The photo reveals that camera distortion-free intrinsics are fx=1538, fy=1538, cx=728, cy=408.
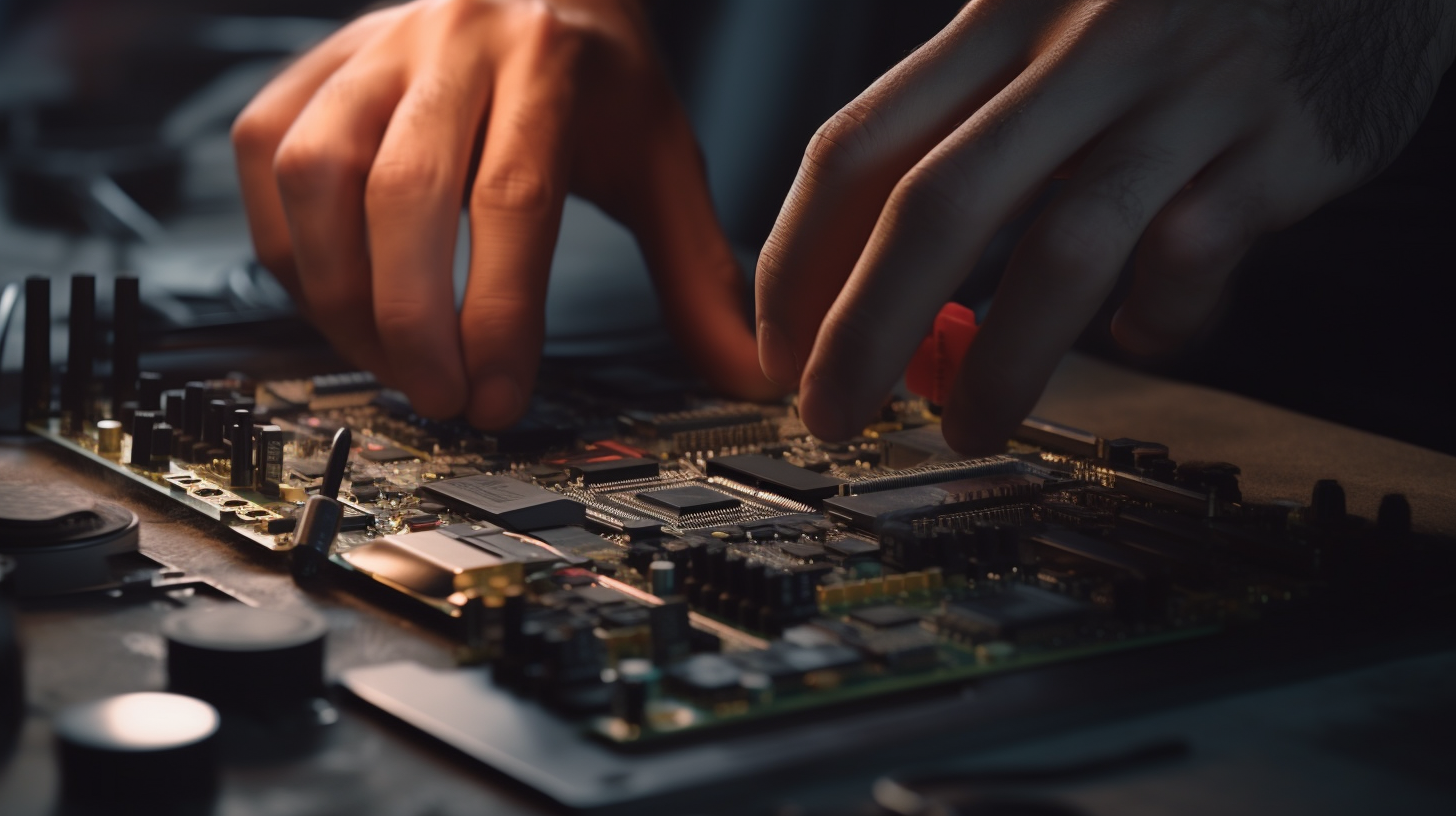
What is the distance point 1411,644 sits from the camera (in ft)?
5.01

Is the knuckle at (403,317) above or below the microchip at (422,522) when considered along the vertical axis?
above

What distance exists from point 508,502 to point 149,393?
2.97 ft

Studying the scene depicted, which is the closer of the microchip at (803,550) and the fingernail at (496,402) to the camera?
the microchip at (803,550)

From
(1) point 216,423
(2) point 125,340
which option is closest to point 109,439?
(1) point 216,423

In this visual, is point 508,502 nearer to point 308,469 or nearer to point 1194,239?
point 308,469

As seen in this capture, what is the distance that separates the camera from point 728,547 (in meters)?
1.78

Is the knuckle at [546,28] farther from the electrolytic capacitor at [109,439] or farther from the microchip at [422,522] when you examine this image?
the microchip at [422,522]

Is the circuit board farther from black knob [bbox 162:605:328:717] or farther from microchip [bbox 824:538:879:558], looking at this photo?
black knob [bbox 162:605:328:717]

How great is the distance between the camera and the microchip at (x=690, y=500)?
1916 mm

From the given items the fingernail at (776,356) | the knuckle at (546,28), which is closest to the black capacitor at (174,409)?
the fingernail at (776,356)

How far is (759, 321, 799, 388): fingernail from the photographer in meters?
2.08

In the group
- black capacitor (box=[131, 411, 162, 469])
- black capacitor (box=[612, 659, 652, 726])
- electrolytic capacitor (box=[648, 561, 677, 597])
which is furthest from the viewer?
black capacitor (box=[131, 411, 162, 469])

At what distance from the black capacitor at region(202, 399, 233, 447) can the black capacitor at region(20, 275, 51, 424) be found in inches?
17.6

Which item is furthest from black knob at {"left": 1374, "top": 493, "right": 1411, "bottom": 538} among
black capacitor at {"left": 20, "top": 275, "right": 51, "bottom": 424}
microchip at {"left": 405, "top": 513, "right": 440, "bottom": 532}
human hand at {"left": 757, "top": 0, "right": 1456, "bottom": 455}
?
black capacitor at {"left": 20, "top": 275, "right": 51, "bottom": 424}
